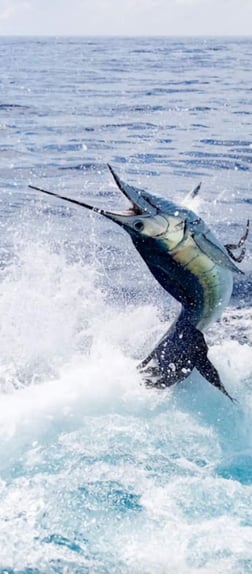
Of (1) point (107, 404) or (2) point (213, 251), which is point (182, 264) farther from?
(1) point (107, 404)

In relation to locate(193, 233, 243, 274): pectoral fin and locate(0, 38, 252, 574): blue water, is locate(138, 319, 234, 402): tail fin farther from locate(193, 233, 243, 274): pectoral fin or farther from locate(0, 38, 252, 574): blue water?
locate(193, 233, 243, 274): pectoral fin

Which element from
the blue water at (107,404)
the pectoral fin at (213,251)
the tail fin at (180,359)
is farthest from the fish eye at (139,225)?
the tail fin at (180,359)

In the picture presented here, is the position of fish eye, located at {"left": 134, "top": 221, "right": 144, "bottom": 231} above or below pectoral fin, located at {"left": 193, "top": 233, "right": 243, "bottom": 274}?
above

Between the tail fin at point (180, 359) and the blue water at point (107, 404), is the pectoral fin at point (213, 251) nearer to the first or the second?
the blue water at point (107, 404)

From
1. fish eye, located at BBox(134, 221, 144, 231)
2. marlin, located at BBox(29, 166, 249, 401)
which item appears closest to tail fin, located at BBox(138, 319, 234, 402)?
marlin, located at BBox(29, 166, 249, 401)

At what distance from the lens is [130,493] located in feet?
17.9

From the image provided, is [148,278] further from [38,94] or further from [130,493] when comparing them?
[38,94]

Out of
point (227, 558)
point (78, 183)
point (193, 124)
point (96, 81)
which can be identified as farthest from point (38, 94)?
point (227, 558)

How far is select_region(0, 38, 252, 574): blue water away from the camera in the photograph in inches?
197

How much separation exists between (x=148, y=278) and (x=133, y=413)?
155 inches

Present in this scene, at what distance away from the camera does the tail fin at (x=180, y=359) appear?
6043mm

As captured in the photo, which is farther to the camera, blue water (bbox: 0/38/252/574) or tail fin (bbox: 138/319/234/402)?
tail fin (bbox: 138/319/234/402)

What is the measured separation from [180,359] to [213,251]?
45.1 inches

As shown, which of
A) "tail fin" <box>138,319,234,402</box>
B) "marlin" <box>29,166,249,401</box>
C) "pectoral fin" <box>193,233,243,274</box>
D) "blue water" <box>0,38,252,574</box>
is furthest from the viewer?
"tail fin" <box>138,319,234,402</box>
